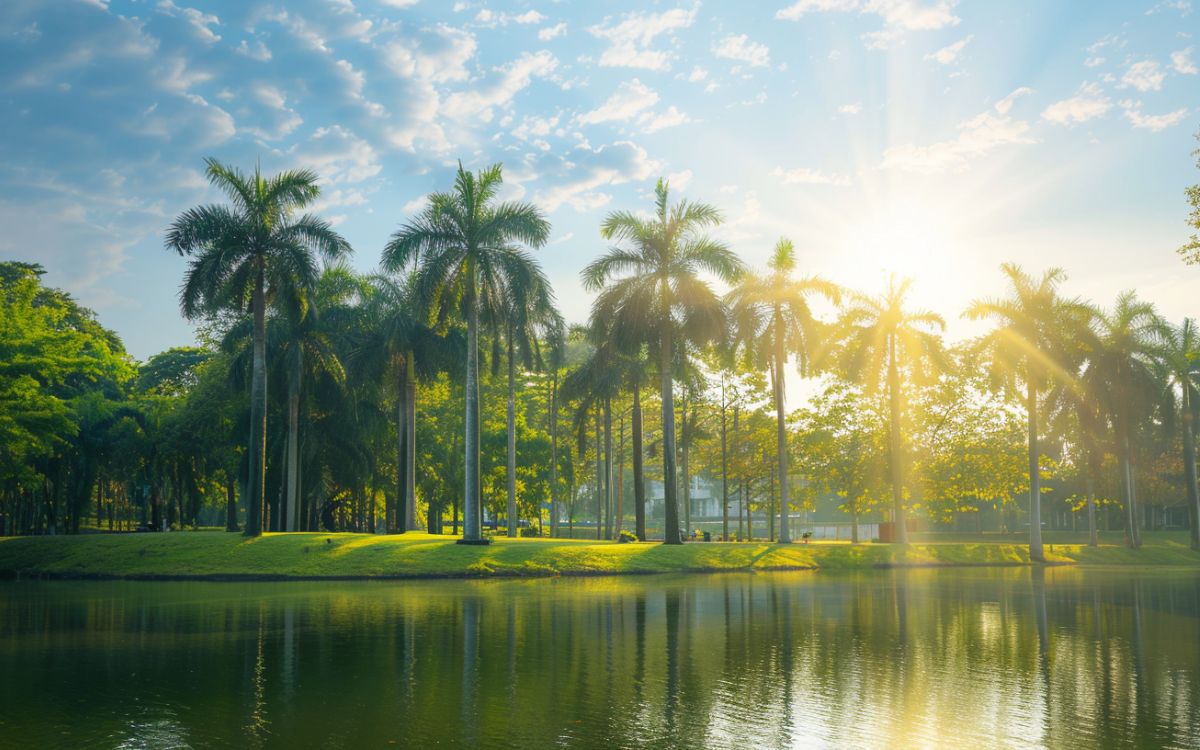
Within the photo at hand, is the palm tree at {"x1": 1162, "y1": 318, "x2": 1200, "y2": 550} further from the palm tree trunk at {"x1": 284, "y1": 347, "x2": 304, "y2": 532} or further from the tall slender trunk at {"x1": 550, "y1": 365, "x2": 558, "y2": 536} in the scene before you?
the palm tree trunk at {"x1": 284, "y1": 347, "x2": 304, "y2": 532}

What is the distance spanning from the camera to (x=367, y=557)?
128 feet

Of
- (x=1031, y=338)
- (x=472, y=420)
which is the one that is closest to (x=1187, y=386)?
(x=1031, y=338)

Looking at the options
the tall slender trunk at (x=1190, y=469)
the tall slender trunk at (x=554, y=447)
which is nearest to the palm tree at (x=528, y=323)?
the tall slender trunk at (x=554, y=447)

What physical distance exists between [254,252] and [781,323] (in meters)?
27.6

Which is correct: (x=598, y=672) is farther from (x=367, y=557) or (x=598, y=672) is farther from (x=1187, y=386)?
(x=1187, y=386)

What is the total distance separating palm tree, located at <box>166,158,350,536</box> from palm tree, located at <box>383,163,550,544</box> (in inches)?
166

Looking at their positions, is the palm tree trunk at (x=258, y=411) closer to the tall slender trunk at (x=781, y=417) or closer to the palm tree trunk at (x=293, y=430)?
the palm tree trunk at (x=293, y=430)

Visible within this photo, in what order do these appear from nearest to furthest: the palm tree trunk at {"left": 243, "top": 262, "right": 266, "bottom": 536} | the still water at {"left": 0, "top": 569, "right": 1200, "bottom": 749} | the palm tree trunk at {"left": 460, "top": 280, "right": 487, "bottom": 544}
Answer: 1. the still water at {"left": 0, "top": 569, "right": 1200, "bottom": 749}
2. the palm tree trunk at {"left": 243, "top": 262, "right": 266, "bottom": 536}
3. the palm tree trunk at {"left": 460, "top": 280, "right": 487, "bottom": 544}

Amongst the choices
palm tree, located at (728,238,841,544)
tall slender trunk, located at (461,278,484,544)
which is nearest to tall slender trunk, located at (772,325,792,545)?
palm tree, located at (728,238,841,544)

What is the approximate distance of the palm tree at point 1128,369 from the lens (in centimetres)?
6025

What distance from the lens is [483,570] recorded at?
37.9 meters

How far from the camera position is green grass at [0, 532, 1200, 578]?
3809cm

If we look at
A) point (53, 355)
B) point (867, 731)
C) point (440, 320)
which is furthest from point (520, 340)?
point (867, 731)

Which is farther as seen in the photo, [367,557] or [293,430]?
[293,430]
